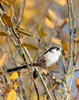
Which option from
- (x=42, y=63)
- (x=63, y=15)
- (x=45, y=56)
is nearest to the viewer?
(x=42, y=63)

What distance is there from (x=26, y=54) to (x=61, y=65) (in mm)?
617

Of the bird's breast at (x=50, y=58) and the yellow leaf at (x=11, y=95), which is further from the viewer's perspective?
the bird's breast at (x=50, y=58)

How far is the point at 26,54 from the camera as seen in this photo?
159cm

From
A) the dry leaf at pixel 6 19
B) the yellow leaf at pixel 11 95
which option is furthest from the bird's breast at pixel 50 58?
the dry leaf at pixel 6 19

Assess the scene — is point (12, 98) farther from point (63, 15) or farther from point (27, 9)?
point (63, 15)

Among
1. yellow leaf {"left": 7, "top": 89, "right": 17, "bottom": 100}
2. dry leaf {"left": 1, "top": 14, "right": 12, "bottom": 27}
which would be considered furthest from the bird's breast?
dry leaf {"left": 1, "top": 14, "right": 12, "bottom": 27}

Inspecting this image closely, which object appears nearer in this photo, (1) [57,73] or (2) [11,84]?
(2) [11,84]

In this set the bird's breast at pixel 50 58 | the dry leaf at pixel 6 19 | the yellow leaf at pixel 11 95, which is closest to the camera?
the dry leaf at pixel 6 19

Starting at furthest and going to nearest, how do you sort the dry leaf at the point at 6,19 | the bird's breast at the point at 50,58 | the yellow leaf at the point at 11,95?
the bird's breast at the point at 50,58 < the yellow leaf at the point at 11,95 < the dry leaf at the point at 6,19

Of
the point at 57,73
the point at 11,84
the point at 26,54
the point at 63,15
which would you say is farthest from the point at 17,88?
the point at 63,15

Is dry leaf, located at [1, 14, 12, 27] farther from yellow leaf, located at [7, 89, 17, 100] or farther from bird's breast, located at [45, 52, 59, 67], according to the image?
bird's breast, located at [45, 52, 59, 67]

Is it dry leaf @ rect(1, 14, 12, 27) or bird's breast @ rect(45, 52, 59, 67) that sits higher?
dry leaf @ rect(1, 14, 12, 27)

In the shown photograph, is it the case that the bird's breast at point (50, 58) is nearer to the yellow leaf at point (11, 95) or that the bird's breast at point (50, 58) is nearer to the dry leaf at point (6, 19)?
the yellow leaf at point (11, 95)

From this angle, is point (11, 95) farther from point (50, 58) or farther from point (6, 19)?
point (50, 58)
